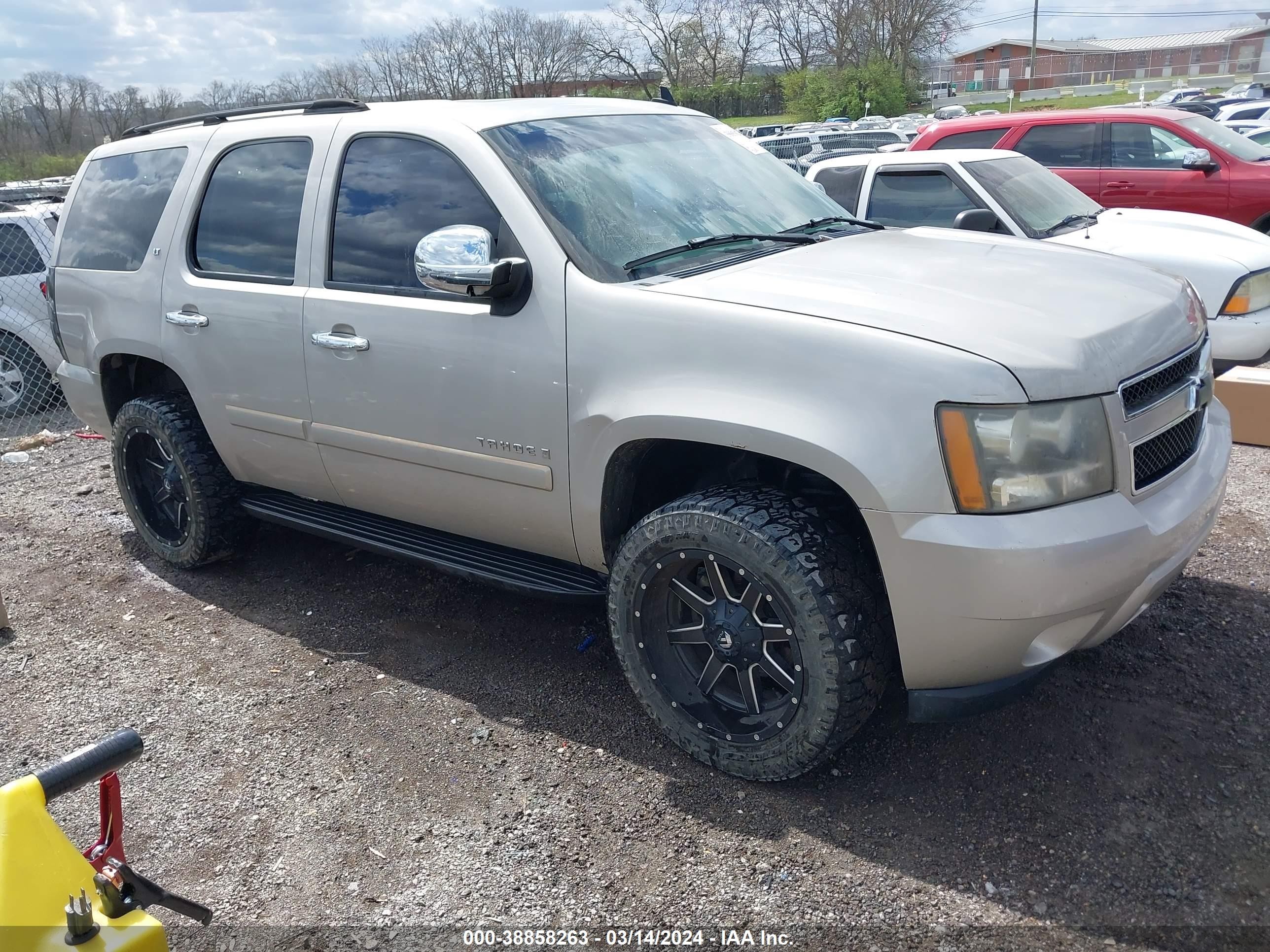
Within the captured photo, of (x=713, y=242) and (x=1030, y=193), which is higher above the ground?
(x=713, y=242)

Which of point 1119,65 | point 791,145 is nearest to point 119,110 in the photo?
point 791,145

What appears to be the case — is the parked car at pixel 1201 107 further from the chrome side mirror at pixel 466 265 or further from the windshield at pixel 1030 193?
the chrome side mirror at pixel 466 265

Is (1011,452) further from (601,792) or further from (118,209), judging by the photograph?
Answer: (118,209)

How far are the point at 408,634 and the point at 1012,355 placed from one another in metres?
2.66

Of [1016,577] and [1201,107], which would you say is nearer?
[1016,577]

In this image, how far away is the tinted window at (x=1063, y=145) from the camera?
29.9 feet

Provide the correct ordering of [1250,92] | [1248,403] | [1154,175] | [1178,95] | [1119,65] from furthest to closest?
[1119,65] → [1178,95] → [1250,92] → [1154,175] → [1248,403]

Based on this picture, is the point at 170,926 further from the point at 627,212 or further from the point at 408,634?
the point at 627,212

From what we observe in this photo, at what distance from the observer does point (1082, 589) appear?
2.49m

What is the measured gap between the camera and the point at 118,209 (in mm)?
4676

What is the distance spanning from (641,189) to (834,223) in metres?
0.85

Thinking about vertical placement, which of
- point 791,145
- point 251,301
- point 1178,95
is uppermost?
point 1178,95

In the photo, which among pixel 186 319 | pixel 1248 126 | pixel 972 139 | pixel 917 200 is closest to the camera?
pixel 186 319

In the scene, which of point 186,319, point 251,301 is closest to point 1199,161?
point 251,301
